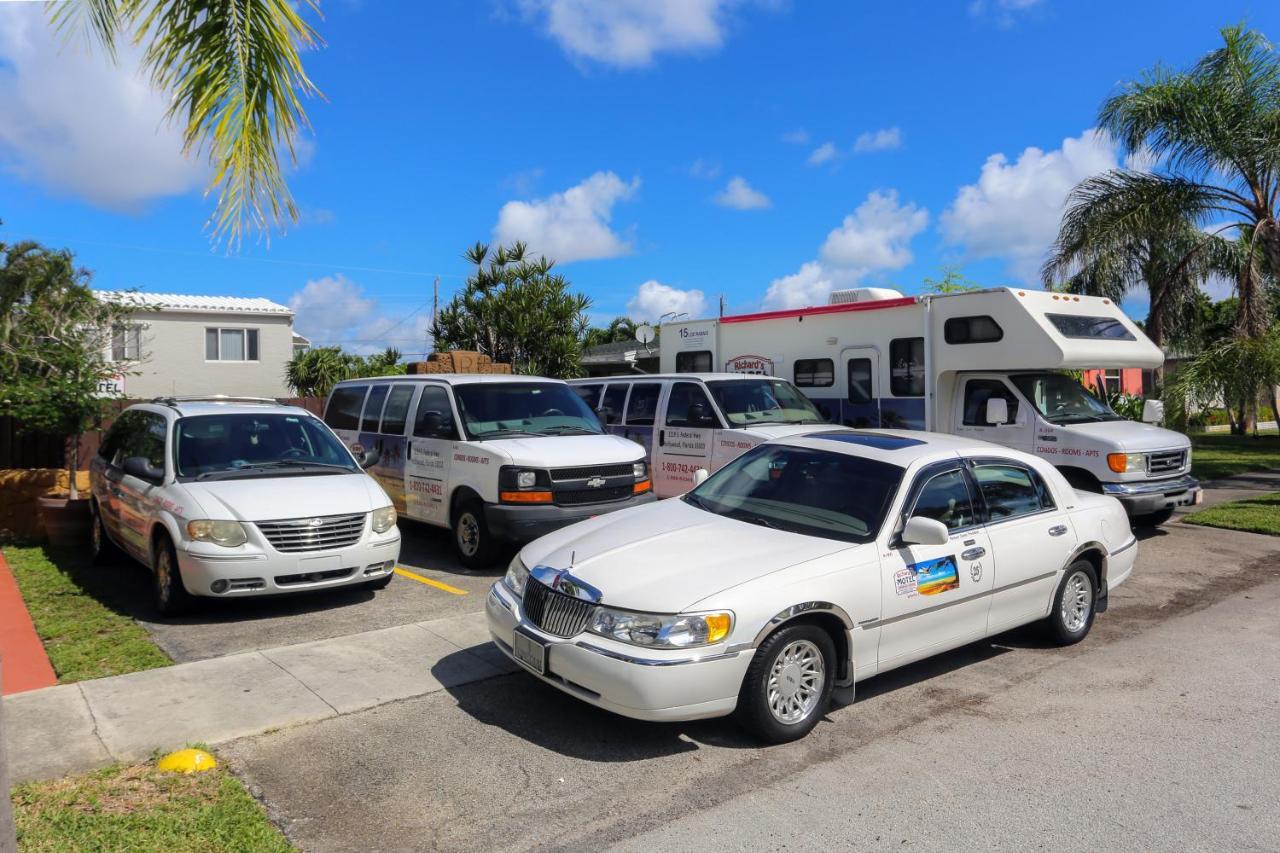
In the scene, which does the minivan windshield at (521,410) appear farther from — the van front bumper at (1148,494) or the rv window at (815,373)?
the van front bumper at (1148,494)

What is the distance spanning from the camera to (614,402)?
12.2m

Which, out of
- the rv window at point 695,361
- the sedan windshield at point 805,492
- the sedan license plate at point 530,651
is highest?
the rv window at point 695,361

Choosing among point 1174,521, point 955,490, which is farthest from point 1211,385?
point 955,490

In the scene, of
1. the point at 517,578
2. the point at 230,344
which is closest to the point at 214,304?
the point at 230,344

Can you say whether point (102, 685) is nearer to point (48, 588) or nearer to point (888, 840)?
point (48, 588)

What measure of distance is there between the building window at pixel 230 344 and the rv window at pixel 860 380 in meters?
23.7

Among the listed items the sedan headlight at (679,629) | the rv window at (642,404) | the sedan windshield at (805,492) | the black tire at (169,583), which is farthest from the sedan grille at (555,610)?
the rv window at (642,404)

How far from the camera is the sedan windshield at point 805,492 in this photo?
221 inches

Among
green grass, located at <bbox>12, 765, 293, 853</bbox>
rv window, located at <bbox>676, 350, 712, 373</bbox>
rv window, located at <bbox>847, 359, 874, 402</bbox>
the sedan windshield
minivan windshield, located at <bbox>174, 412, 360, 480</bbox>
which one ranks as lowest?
green grass, located at <bbox>12, 765, 293, 853</bbox>

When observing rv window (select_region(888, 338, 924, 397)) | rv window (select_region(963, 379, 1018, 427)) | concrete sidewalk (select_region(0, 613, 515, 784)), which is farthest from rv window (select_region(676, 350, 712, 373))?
concrete sidewalk (select_region(0, 613, 515, 784))

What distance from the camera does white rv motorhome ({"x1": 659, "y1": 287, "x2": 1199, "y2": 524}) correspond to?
1059 centimetres

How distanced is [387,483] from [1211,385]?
12.3 metres

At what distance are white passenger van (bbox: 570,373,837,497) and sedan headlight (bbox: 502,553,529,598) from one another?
16.1ft

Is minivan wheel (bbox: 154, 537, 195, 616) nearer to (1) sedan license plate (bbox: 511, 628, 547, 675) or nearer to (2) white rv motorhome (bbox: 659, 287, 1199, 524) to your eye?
(1) sedan license plate (bbox: 511, 628, 547, 675)
